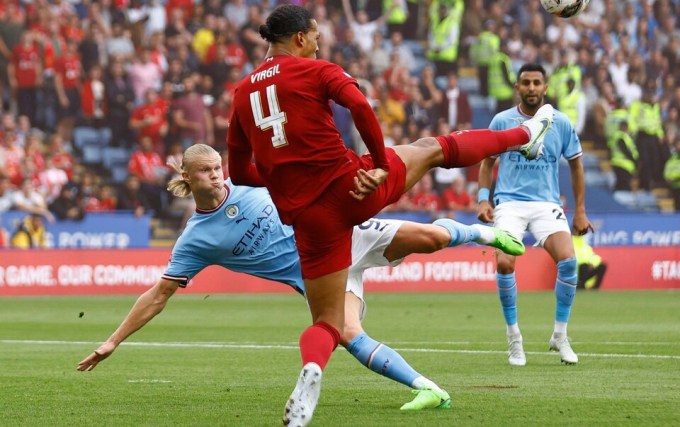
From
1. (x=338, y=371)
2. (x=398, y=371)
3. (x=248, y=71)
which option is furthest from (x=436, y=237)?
(x=248, y=71)

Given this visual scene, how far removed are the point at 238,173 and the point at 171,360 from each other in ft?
13.6

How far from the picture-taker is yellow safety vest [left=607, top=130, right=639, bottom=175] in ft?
98.3

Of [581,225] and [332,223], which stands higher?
[332,223]

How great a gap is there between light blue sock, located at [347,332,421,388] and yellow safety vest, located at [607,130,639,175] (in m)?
22.9

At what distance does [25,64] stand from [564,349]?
1805cm

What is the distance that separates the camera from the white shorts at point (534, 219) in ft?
38.3

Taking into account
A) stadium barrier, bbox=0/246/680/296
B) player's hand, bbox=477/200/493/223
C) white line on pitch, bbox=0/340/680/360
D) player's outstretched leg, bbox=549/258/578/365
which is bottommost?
stadium barrier, bbox=0/246/680/296

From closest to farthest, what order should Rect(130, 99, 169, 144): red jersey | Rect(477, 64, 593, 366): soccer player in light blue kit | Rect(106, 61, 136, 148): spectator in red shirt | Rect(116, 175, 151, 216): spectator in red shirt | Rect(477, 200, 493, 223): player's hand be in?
Rect(477, 200, 493, 223): player's hand < Rect(477, 64, 593, 366): soccer player in light blue kit < Rect(116, 175, 151, 216): spectator in red shirt < Rect(130, 99, 169, 144): red jersey < Rect(106, 61, 136, 148): spectator in red shirt

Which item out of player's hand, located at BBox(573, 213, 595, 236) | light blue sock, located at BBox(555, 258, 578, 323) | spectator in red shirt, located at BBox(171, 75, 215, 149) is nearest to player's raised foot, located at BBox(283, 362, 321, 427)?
light blue sock, located at BBox(555, 258, 578, 323)

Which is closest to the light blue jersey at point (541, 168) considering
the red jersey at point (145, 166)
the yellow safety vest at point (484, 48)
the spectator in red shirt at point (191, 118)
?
the red jersey at point (145, 166)

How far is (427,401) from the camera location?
309 inches

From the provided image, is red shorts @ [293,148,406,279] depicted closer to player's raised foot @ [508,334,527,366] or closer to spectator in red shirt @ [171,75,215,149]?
player's raised foot @ [508,334,527,366]

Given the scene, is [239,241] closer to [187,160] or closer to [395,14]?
[187,160]

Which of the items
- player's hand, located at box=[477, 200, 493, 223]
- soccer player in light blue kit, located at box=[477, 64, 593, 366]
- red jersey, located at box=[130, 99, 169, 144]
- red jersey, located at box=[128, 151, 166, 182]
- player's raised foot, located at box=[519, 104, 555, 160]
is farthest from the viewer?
red jersey, located at box=[130, 99, 169, 144]
